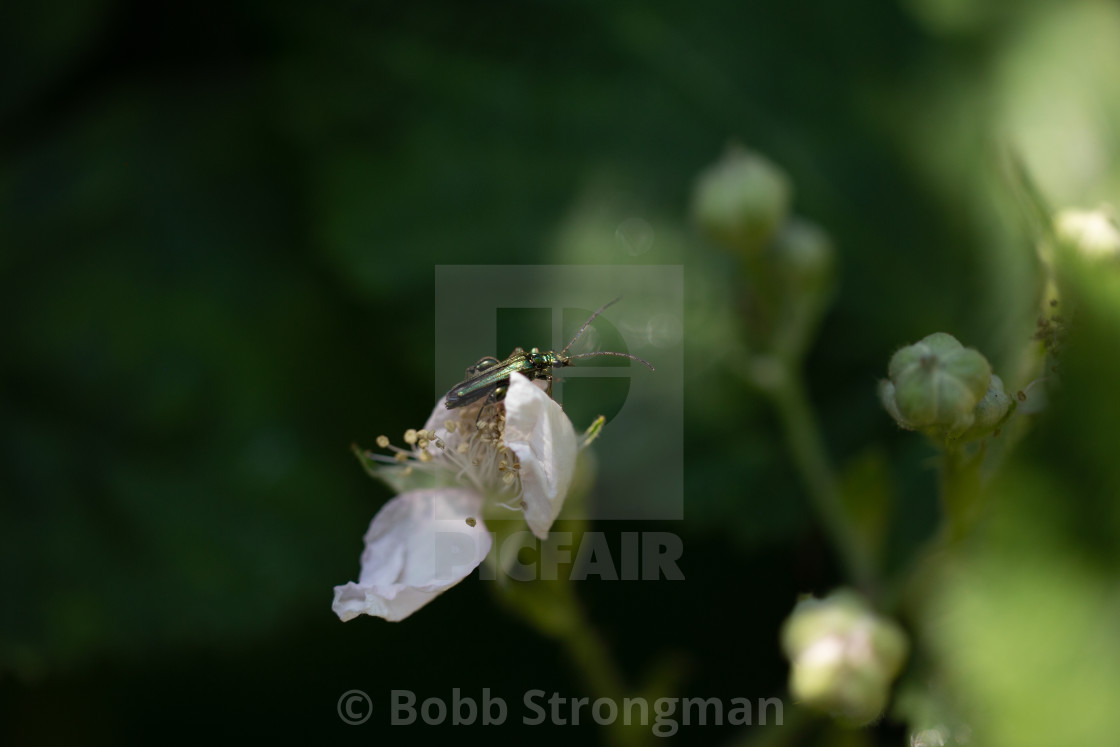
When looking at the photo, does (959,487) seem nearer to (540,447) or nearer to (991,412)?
(991,412)

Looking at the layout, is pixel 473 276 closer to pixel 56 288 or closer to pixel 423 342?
pixel 423 342

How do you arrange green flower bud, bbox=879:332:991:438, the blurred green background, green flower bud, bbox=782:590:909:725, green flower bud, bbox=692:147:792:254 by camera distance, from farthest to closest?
1. the blurred green background
2. green flower bud, bbox=692:147:792:254
3. green flower bud, bbox=782:590:909:725
4. green flower bud, bbox=879:332:991:438

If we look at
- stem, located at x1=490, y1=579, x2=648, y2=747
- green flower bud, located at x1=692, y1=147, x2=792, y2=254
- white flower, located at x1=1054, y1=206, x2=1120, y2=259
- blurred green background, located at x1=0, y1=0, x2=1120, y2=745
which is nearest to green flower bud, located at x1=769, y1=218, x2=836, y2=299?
green flower bud, located at x1=692, y1=147, x2=792, y2=254

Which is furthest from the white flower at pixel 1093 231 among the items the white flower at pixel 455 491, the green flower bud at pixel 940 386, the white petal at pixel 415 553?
the white petal at pixel 415 553

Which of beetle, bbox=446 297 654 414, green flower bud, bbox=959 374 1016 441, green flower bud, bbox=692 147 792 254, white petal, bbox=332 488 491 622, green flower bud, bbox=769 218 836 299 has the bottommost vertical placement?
white petal, bbox=332 488 491 622

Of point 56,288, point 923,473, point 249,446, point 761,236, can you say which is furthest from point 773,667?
point 56,288

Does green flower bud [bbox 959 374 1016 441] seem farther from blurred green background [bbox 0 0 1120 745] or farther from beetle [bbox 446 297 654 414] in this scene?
blurred green background [bbox 0 0 1120 745]

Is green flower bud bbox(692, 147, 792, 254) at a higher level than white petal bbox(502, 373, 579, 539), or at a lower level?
higher
